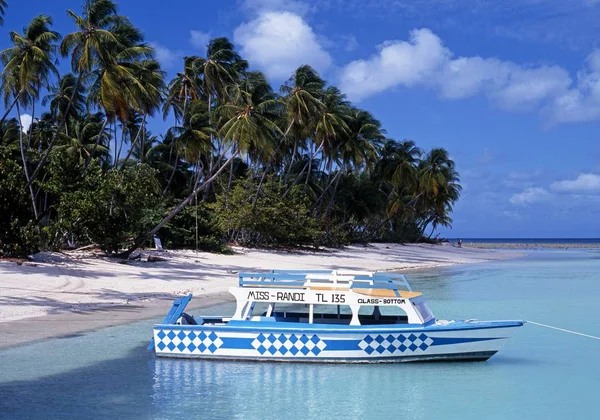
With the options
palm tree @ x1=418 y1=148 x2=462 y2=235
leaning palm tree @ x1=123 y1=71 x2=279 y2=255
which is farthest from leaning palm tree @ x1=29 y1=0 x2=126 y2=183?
palm tree @ x1=418 y1=148 x2=462 y2=235

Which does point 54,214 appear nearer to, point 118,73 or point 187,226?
point 187,226

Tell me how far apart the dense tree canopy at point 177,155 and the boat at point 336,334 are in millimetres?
13936

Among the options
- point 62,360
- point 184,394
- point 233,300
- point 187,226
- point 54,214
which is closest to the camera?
point 184,394

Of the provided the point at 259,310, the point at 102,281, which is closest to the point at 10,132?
the point at 102,281

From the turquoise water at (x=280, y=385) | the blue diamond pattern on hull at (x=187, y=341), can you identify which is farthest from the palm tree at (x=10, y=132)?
the blue diamond pattern on hull at (x=187, y=341)

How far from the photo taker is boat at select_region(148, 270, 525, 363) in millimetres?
11164

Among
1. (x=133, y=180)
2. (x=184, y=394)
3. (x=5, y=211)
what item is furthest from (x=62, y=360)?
(x=133, y=180)

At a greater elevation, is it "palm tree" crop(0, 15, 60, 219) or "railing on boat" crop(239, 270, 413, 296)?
"palm tree" crop(0, 15, 60, 219)

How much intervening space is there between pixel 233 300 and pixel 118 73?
46.4 feet

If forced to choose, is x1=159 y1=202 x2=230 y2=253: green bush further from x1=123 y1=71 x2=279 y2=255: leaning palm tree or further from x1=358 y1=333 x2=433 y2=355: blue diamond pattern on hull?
x1=358 y1=333 x2=433 y2=355: blue diamond pattern on hull

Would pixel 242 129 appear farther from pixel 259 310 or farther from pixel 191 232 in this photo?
pixel 259 310

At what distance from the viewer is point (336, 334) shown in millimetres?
11117

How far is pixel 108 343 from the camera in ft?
43.1

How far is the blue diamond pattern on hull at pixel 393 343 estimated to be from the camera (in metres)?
11.1
